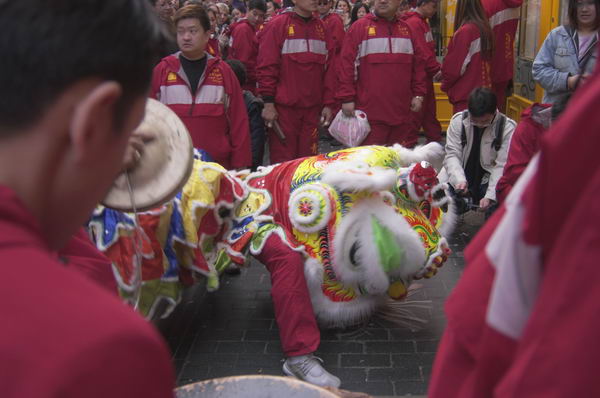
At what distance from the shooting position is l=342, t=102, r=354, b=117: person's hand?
7.00 m

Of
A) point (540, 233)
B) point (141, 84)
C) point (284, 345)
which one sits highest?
point (141, 84)

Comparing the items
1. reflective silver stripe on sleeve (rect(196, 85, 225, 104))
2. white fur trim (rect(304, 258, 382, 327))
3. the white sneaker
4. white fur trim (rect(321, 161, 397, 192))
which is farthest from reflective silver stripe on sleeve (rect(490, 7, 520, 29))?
the white sneaker

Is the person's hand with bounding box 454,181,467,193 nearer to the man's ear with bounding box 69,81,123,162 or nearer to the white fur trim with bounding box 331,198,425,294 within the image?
the white fur trim with bounding box 331,198,425,294

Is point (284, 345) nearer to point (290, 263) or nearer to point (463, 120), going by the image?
point (290, 263)

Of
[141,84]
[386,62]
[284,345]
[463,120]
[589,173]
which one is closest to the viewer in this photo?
[589,173]

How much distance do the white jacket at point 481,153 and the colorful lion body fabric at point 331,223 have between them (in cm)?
132

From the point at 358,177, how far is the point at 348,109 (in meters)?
3.46

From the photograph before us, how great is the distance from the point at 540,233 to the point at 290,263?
3.01 m

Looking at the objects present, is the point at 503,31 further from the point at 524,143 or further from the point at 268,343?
the point at 268,343

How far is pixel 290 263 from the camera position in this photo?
3.82 meters

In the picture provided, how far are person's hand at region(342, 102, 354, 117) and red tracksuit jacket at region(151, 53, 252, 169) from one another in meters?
1.55

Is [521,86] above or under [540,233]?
under

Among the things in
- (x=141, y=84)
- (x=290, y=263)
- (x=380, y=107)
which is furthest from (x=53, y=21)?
(x=380, y=107)

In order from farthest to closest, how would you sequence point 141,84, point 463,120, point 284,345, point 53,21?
point 463,120, point 284,345, point 141,84, point 53,21
